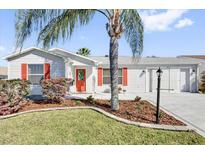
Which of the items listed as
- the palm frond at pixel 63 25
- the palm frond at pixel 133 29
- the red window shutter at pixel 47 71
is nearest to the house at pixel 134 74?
the red window shutter at pixel 47 71

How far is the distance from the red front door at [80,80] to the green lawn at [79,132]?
9793 millimetres

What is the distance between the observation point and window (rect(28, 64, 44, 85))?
1491 cm

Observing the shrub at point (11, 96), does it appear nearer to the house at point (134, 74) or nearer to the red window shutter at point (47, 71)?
the red window shutter at point (47, 71)

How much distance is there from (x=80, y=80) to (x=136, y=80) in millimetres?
5093

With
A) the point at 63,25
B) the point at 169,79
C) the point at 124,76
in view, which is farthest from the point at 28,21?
the point at 169,79

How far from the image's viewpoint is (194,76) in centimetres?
2008

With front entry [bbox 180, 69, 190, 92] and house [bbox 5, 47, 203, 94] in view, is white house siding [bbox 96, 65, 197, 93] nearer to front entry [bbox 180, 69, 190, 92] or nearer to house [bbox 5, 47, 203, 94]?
house [bbox 5, 47, 203, 94]

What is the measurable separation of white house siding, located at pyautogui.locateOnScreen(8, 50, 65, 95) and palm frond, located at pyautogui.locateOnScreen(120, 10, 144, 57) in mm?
5826

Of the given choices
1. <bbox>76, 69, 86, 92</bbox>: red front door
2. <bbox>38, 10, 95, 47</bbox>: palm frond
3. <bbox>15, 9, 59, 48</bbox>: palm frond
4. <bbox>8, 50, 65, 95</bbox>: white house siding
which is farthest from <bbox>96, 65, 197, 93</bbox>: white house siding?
<bbox>15, 9, 59, 48</bbox>: palm frond

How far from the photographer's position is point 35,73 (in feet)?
49.2

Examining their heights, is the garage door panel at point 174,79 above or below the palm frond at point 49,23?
below

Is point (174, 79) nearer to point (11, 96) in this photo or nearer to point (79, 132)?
point (11, 96)

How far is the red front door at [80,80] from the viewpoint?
18047mm
